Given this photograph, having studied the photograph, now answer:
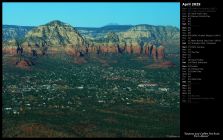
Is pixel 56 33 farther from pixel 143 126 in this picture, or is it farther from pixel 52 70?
pixel 143 126

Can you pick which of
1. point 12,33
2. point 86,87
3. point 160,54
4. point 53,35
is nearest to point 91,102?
point 86,87

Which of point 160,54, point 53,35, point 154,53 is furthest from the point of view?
point 53,35

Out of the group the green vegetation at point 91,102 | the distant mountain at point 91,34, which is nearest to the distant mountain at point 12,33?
the distant mountain at point 91,34

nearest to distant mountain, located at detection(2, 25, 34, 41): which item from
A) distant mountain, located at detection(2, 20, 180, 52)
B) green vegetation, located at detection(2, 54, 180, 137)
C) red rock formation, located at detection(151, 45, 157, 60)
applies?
distant mountain, located at detection(2, 20, 180, 52)

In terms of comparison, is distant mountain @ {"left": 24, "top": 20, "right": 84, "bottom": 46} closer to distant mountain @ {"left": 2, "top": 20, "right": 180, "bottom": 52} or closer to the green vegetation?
distant mountain @ {"left": 2, "top": 20, "right": 180, "bottom": 52}

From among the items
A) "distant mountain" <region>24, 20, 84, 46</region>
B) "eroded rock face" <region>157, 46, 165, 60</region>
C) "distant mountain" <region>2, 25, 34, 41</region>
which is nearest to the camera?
"eroded rock face" <region>157, 46, 165, 60</region>

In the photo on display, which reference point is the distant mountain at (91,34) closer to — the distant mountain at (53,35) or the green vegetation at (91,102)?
the distant mountain at (53,35)

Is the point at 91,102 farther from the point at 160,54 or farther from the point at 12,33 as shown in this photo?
the point at 12,33

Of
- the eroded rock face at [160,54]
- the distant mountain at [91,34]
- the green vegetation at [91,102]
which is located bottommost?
the green vegetation at [91,102]

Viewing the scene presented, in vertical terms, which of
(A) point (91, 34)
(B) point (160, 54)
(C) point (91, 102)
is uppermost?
(A) point (91, 34)

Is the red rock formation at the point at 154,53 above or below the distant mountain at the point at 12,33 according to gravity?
below

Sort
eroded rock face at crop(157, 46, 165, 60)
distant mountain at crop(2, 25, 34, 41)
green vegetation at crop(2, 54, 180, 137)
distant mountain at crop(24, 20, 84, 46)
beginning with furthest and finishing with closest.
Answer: distant mountain at crop(24, 20, 84, 46) < distant mountain at crop(2, 25, 34, 41) < eroded rock face at crop(157, 46, 165, 60) < green vegetation at crop(2, 54, 180, 137)
